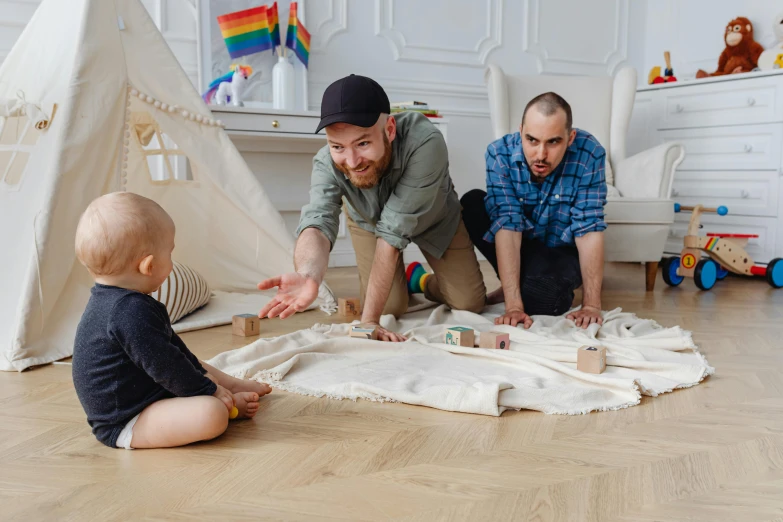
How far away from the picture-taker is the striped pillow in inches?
94.4

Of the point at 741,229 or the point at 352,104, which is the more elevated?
the point at 352,104

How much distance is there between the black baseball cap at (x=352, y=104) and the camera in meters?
1.85

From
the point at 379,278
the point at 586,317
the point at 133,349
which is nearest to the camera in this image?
the point at 133,349

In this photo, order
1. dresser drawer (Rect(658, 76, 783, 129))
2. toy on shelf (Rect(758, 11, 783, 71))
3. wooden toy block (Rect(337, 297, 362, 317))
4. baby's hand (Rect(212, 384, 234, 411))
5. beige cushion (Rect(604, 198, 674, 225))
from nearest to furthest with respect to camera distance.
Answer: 1. baby's hand (Rect(212, 384, 234, 411))
2. wooden toy block (Rect(337, 297, 362, 317))
3. beige cushion (Rect(604, 198, 674, 225))
4. dresser drawer (Rect(658, 76, 783, 129))
5. toy on shelf (Rect(758, 11, 783, 71))

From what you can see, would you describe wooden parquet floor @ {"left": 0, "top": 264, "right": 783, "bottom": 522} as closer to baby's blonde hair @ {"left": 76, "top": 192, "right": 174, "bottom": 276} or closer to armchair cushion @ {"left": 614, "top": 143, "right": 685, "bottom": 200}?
baby's blonde hair @ {"left": 76, "top": 192, "right": 174, "bottom": 276}

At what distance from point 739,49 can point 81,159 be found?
378 cm

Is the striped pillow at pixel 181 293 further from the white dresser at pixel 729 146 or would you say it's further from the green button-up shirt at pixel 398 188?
the white dresser at pixel 729 146

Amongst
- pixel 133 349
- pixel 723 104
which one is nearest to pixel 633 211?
pixel 723 104

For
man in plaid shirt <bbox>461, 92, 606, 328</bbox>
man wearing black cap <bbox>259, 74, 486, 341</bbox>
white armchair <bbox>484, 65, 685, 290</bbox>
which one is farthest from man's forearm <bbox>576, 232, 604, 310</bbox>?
white armchair <bbox>484, 65, 685, 290</bbox>

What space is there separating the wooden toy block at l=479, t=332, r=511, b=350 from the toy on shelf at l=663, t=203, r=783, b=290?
1731mm

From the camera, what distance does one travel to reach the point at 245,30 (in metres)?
3.70

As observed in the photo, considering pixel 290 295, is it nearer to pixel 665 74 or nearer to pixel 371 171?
Result: pixel 371 171

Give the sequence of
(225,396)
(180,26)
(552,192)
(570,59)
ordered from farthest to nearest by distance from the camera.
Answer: (570,59) < (180,26) < (552,192) < (225,396)

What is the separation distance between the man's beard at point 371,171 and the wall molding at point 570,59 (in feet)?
9.61
